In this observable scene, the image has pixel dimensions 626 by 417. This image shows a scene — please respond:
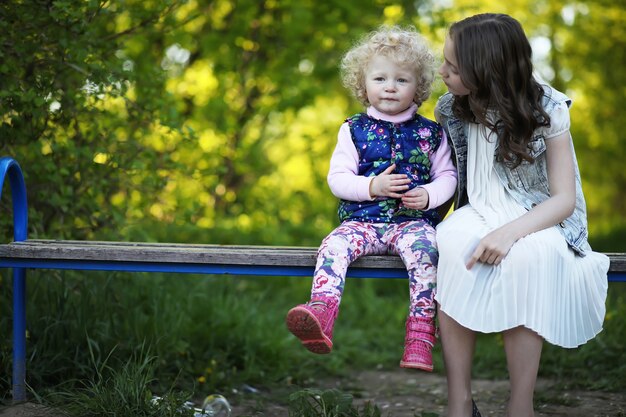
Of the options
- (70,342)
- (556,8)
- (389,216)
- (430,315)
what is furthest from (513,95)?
(556,8)

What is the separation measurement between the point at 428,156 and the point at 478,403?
1.30 metres

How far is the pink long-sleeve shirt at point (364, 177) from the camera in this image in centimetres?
289

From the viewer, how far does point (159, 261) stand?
287 centimetres

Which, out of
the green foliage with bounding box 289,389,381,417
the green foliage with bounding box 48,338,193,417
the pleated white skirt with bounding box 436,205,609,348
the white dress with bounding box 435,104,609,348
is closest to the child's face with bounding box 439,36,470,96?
the white dress with bounding box 435,104,609,348

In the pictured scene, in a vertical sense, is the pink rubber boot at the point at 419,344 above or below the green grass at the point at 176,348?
above

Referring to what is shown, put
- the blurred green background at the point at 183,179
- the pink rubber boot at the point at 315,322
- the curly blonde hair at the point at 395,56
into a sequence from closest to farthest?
1. the pink rubber boot at the point at 315,322
2. the curly blonde hair at the point at 395,56
3. the blurred green background at the point at 183,179

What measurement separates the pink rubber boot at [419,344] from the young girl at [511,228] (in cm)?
6

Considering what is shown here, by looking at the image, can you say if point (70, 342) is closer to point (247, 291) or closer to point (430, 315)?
point (430, 315)

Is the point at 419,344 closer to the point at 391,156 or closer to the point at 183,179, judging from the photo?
the point at 391,156

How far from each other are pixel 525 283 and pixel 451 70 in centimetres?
82

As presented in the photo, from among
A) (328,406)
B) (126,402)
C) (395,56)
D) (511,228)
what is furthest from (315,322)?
(395,56)

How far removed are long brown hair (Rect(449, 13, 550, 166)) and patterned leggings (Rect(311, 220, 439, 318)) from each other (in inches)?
18.0

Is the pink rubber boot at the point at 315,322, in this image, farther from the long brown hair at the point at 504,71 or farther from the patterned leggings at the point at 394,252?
the long brown hair at the point at 504,71

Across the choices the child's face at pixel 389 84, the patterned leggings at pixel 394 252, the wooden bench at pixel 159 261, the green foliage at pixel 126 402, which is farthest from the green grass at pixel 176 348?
the child's face at pixel 389 84
